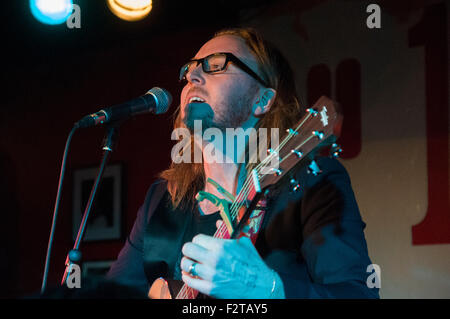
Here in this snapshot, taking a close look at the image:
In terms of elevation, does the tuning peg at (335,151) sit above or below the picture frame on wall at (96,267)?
above

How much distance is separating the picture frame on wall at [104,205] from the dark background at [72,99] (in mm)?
64

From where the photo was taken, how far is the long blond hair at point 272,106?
2.10 meters

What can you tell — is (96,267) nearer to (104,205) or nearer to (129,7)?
(104,205)

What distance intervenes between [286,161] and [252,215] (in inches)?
10.3

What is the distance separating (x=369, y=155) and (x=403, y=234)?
54 cm

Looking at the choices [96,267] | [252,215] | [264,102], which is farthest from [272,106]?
[96,267]

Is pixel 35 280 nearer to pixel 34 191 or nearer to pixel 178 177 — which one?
pixel 34 191

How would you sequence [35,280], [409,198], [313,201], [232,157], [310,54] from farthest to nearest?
[35,280] → [310,54] → [409,198] → [232,157] → [313,201]

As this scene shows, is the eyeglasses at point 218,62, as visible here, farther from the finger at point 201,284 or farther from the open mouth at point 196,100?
the finger at point 201,284

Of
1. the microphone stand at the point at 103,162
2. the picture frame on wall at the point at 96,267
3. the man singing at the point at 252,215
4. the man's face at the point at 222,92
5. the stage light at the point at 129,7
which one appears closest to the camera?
the man singing at the point at 252,215

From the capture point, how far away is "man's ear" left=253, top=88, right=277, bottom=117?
2.07m

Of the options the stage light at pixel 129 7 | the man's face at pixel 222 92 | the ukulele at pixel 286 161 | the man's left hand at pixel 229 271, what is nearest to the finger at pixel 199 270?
the man's left hand at pixel 229 271

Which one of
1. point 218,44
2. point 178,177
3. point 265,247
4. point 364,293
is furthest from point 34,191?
point 364,293

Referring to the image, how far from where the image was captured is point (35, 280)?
438 cm
